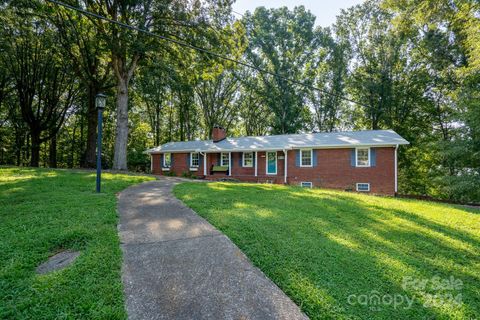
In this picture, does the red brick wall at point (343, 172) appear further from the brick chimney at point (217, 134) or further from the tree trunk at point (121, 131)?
the tree trunk at point (121, 131)

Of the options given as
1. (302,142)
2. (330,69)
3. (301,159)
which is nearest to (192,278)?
(301,159)

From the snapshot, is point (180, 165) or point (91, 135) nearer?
point (91, 135)

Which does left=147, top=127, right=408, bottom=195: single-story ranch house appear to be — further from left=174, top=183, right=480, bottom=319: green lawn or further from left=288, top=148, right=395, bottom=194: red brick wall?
left=174, top=183, right=480, bottom=319: green lawn

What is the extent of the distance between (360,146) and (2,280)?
14311 millimetres

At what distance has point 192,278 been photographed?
103 inches

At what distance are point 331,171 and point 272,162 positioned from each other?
12.4ft

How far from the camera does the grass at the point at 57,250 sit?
6.90 ft

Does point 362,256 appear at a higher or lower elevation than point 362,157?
lower

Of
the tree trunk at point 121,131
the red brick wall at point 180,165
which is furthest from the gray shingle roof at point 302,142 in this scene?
the tree trunk at point 121,131

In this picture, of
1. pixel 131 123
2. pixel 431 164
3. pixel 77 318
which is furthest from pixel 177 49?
pixel 431 164

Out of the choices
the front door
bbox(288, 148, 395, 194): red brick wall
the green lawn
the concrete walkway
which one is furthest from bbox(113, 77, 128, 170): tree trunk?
the concrete walkway

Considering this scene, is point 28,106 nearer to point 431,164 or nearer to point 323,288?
point 323,288

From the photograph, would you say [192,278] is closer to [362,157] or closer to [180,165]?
[362,157]

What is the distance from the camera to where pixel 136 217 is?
4.80 meters
